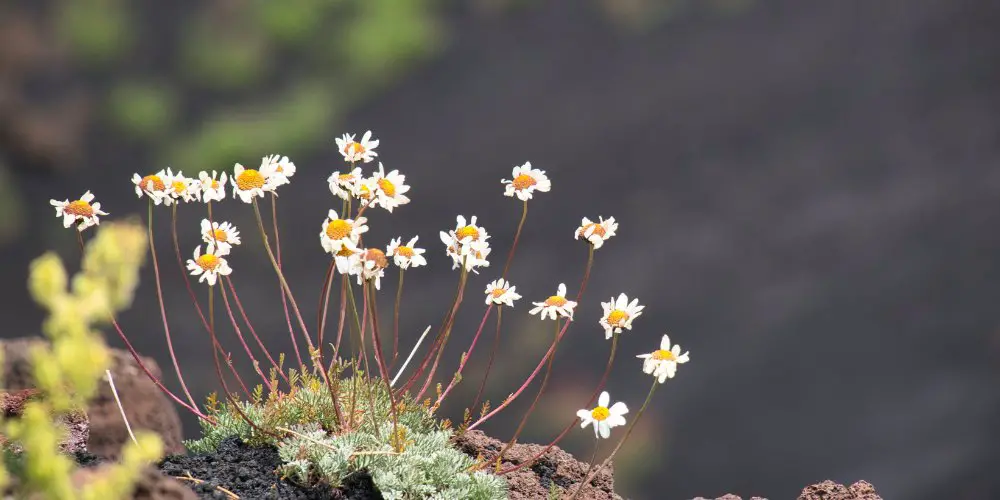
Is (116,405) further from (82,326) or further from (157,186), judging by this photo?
(82,326)

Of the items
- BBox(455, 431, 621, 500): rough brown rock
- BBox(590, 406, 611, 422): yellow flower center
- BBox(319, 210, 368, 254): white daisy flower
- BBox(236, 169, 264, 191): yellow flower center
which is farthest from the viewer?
BBox(455, 431, 621, 500): rough brown rock

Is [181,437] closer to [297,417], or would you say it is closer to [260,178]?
[297,417]

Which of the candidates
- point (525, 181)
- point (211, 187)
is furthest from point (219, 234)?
point (525, 181)

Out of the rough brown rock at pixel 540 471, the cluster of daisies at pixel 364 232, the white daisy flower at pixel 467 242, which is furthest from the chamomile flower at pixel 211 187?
the rough brown rock at pixel 540 471

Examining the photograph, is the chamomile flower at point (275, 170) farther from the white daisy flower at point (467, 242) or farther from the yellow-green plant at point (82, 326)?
the yellow-green plant at point (82, 326)

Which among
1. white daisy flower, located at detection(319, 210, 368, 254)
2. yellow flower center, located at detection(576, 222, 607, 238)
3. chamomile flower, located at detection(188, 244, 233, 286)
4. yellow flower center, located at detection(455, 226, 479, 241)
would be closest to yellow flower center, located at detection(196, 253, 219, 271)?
chamomile flower, located at detection(188, 244, 233, 286)

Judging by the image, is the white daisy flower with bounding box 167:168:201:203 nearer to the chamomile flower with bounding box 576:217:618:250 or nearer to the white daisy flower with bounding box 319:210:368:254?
the white daisy flower with bounding box 319:210:368:254
